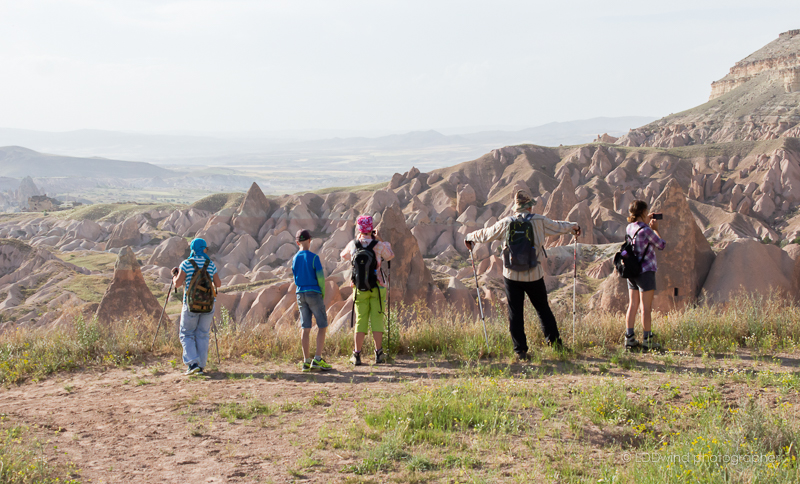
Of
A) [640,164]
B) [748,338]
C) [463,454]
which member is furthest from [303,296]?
[640,164]

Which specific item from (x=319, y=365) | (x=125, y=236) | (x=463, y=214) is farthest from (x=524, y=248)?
(x=125, y=236)

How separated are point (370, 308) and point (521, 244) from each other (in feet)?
6.93

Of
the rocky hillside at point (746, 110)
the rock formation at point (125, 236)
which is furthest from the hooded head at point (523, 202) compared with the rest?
the rocky hillside at point (746, 110)

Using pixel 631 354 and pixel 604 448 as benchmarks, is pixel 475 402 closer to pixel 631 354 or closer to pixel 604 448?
pixel 604 448

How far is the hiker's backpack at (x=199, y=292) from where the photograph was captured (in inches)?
264

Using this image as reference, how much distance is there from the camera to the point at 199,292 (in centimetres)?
672

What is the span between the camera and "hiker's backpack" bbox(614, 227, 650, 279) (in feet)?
22.1

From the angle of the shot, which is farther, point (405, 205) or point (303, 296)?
point (405, 205)

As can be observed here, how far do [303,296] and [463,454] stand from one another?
130 inches

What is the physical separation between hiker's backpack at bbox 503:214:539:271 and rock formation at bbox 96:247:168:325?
1561 cm

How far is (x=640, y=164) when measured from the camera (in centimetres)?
6462

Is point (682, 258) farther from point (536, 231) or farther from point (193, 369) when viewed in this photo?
point (193, 369)

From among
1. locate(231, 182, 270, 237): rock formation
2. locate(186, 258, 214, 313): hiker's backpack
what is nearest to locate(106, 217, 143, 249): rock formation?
locate(231, 182, 270, 237): rock formation

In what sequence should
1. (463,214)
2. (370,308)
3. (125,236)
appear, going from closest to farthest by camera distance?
(370,308) → (463,214) → (125,236)
